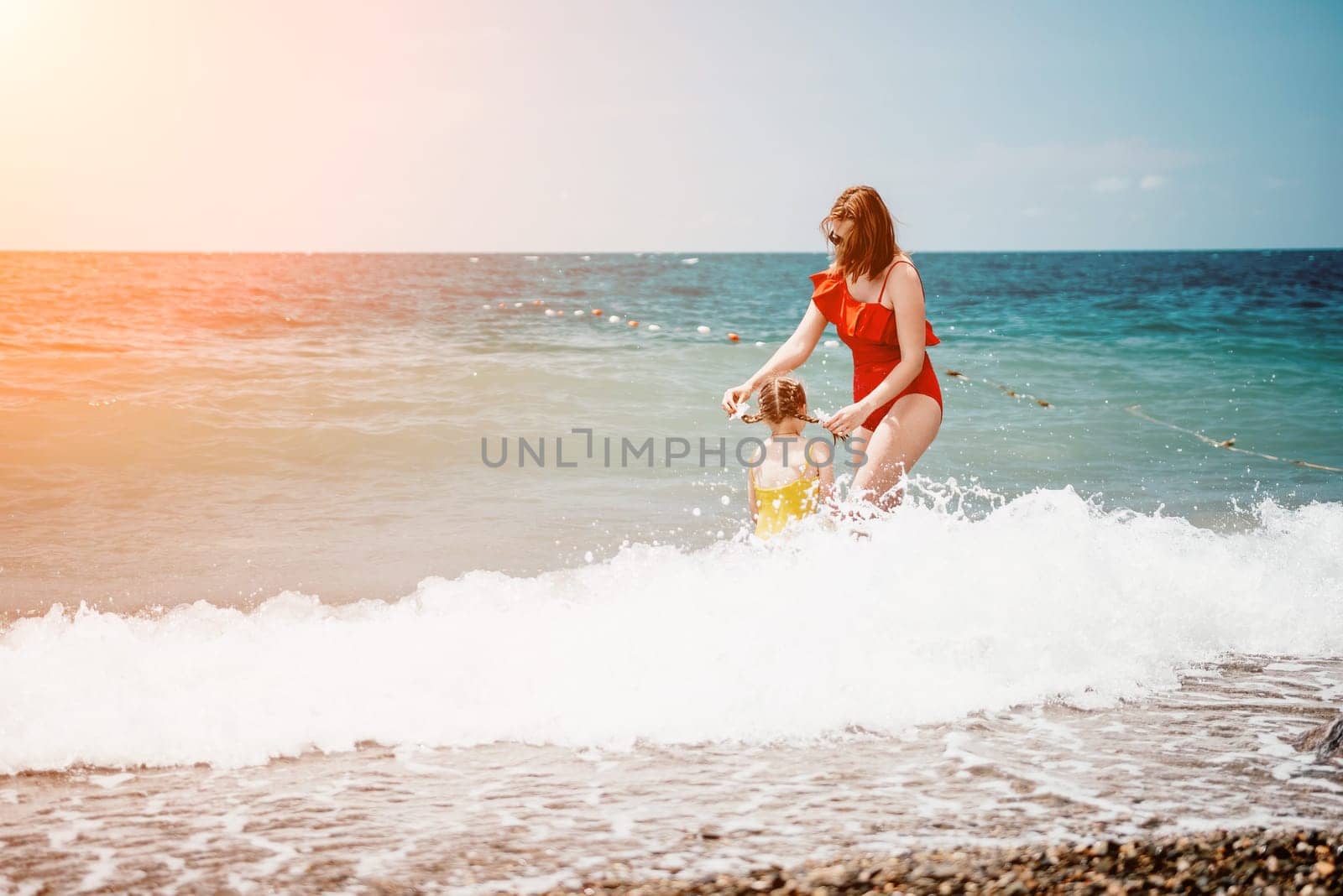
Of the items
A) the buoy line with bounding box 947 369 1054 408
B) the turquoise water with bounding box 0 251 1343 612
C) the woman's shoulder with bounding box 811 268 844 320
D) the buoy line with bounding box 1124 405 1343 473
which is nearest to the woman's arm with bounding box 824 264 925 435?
the woman's shoulder with bounding box 811 268 844 320

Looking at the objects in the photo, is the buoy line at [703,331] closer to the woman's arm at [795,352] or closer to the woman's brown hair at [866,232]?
the woman's arm at [795,352]

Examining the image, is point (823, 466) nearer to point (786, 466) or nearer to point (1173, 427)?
point (786, 466)

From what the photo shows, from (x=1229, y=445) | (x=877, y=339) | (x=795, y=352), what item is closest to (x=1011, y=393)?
(x=1229, y=445)

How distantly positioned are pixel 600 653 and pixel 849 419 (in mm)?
1490

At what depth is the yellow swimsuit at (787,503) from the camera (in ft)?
15.8

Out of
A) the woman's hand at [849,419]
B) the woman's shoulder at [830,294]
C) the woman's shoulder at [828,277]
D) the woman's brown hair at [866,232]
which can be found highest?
the woman's brown hair at [866,232]

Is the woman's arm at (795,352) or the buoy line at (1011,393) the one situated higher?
the woman's arm at (795,352)

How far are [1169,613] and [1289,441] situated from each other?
759cm

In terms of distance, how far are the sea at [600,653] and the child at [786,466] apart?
201 millimetres

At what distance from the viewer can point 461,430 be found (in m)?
10.4

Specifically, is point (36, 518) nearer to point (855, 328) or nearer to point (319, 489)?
point (319, 489)

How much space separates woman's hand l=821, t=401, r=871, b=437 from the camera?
4250mm

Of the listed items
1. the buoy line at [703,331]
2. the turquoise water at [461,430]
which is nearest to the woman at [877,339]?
the turquoise water at [461,430]

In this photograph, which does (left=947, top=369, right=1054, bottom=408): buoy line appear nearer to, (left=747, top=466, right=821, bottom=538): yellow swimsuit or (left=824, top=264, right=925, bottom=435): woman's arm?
(left=747, top=466, right=821, bottom=538): yellow swimsuit
